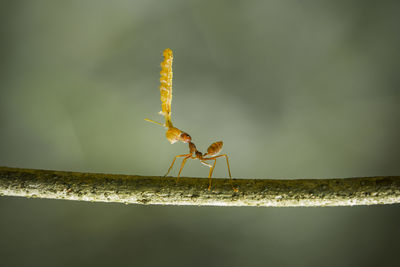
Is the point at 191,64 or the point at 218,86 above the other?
the point at 191,64

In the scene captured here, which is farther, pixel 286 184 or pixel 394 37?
pixel 394 37

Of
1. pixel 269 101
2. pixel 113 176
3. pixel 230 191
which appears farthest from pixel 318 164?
pixel 113 176

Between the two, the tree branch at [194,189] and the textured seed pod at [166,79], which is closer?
the tree branch at [194,189]

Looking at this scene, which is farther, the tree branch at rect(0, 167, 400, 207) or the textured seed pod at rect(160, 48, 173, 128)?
the textured seed pod at rect(160, 48, 173, 128)

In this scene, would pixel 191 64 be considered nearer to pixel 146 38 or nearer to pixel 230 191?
pixel 146 38

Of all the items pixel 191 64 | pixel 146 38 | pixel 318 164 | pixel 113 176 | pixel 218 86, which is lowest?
pixel 318 164

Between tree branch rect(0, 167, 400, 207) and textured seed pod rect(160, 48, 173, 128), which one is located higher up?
textured seed pod rect(160, 48, 173, 128)

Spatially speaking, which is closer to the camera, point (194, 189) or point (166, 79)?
point (194, 189)

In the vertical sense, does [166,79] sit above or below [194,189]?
above
